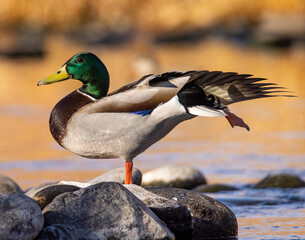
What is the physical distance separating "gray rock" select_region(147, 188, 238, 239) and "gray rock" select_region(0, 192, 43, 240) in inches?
55.7

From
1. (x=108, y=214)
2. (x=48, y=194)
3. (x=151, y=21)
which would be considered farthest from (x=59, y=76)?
(x=151, y=21)

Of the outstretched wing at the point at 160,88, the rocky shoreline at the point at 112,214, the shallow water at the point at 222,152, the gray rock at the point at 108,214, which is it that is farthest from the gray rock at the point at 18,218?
the shallow water at the point at 222,152

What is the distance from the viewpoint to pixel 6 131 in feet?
41.3

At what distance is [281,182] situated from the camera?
8289 millimetres

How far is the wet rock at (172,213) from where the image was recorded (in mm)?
5812

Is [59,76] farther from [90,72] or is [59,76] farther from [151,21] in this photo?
[151,21]

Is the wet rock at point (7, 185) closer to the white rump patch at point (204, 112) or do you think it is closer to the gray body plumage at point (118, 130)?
the gray body plumage at point (118, 130)

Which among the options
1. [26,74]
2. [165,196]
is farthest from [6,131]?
[26,74]

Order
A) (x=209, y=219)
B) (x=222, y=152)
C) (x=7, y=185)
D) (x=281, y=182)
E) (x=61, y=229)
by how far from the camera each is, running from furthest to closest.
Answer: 1. (x=222, y=152)
2. (x=281, y=182)
3. (x=7, y=185)
4. (x=209, y=219)
5. (x=61, y=229)

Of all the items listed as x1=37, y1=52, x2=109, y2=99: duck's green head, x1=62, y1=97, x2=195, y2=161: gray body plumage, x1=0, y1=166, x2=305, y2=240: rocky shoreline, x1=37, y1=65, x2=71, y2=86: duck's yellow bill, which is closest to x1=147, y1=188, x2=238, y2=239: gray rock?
x1=0, y1=166, x2=305, y2=240: rocky shoreline

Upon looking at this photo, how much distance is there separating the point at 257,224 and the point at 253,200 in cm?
109

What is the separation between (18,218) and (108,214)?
25.9 inches

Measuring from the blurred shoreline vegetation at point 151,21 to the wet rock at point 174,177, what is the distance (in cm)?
2308

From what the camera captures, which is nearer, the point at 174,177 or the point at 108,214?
the point at 108,214
